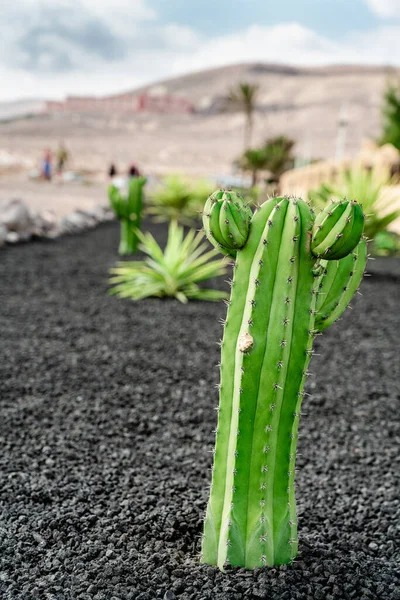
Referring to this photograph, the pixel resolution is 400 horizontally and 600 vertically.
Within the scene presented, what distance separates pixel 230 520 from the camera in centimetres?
172

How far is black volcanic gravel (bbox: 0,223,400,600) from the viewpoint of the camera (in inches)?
69.7

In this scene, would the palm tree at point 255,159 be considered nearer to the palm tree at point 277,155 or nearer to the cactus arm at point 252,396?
the palm tree at point 277,155

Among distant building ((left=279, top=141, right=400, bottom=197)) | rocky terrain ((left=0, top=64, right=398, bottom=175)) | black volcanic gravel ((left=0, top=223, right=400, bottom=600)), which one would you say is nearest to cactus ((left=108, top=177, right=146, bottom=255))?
black volcanic gravel ((left=0, top=223, right=400, bottom=600))

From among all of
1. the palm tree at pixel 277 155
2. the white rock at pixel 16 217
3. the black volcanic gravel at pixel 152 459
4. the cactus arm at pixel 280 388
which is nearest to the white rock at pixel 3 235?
the white rock at pixel 16 217

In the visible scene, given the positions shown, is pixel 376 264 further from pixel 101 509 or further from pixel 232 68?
pixel 232 68

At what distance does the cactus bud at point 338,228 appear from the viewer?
155cm

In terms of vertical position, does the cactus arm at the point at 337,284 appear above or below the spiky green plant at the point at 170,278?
above

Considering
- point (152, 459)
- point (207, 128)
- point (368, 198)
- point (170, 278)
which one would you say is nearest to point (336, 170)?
point (368, 198)

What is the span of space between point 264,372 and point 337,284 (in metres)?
0.40

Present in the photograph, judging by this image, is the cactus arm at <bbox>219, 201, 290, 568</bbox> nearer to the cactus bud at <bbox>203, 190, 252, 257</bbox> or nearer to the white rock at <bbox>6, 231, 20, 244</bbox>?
the cactus bud at <bbox>203, 190, 252, 257</bbox>

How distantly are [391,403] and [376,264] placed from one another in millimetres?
4670

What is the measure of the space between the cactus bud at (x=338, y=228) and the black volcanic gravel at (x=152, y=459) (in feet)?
2.95

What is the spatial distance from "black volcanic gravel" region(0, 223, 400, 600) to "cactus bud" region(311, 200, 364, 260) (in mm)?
899

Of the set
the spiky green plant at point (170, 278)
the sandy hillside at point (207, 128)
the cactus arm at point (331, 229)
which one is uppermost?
the sandy hillside at point (207, 128)
